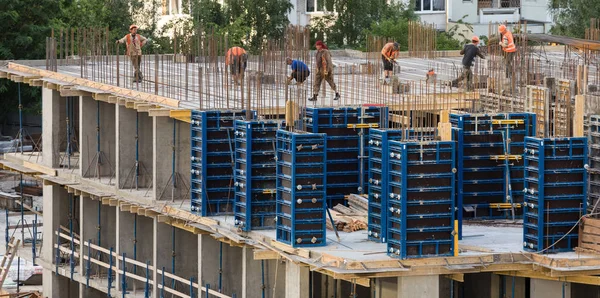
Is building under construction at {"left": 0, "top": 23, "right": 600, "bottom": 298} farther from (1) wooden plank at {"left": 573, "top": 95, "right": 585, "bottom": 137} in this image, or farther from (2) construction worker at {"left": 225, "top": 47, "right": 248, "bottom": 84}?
(2) construction worker at {"left": 225, "top": 47, "right": 248, "bottom": 84}

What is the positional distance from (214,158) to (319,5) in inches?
1775

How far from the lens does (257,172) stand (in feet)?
128

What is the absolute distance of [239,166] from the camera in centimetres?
3931

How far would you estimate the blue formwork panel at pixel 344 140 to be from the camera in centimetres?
4044

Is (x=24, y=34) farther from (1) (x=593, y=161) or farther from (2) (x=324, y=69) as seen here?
(1) (x=593, y=161)

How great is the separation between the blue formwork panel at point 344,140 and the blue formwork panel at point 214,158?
1.89 m

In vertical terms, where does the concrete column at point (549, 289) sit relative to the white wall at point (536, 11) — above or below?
below

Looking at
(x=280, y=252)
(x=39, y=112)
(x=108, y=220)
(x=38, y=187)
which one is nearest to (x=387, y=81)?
(x=108, y=220)

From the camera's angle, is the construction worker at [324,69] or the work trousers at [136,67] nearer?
the construction worker at [324,69]

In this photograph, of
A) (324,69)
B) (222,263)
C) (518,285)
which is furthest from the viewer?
(324,69)

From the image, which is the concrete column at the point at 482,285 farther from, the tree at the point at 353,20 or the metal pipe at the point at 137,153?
the tree at the point at 353,20

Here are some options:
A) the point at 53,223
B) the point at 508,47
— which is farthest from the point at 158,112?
the point at 53,223

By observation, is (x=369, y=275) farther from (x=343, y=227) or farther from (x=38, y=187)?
(x=38, y=187)

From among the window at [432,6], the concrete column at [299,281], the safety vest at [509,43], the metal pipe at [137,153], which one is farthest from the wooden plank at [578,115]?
the window at [432,6]
